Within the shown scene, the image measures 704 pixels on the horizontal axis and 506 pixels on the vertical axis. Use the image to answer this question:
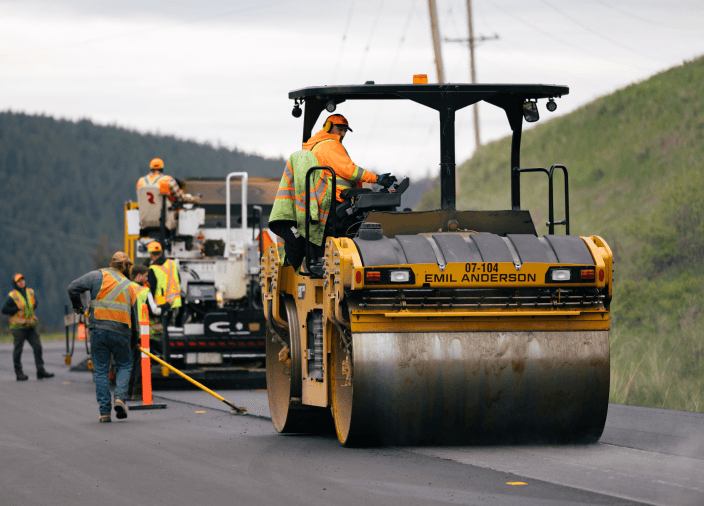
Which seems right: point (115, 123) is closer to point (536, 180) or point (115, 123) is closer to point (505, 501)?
point (536, 180)

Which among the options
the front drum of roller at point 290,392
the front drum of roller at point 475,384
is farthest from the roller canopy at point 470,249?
the front drum of roller at point 290,392

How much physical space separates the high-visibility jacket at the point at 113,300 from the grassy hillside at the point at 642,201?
584cm

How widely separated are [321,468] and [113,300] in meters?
5.12

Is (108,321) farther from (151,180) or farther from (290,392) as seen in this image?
(151,180)

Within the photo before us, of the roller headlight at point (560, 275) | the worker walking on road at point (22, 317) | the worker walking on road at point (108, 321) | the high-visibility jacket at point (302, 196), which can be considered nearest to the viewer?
the roller headlight at point (560, 275)

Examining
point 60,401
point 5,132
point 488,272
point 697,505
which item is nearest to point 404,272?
point 488,272

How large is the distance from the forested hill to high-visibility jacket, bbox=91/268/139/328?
3811 inches

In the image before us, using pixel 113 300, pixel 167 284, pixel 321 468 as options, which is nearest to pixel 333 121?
pixel 321 468

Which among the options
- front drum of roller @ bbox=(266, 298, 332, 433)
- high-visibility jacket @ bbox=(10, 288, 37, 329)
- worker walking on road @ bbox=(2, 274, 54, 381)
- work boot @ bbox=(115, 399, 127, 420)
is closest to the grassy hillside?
front drum of roller @ bbox=(266, 298, 332, 433)

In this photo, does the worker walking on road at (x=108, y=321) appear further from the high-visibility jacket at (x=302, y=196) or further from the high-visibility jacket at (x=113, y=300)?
the high-visibility jacket at (x=302, y=196)

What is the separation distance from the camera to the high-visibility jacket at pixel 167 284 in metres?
15.2

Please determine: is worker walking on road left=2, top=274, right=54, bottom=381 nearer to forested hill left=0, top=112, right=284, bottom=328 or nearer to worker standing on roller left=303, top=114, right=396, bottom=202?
worker standing on roller left=303, top=114, right=396, bottom=202

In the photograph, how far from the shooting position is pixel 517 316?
752 centimetres

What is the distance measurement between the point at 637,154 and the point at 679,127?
59.7 inches
